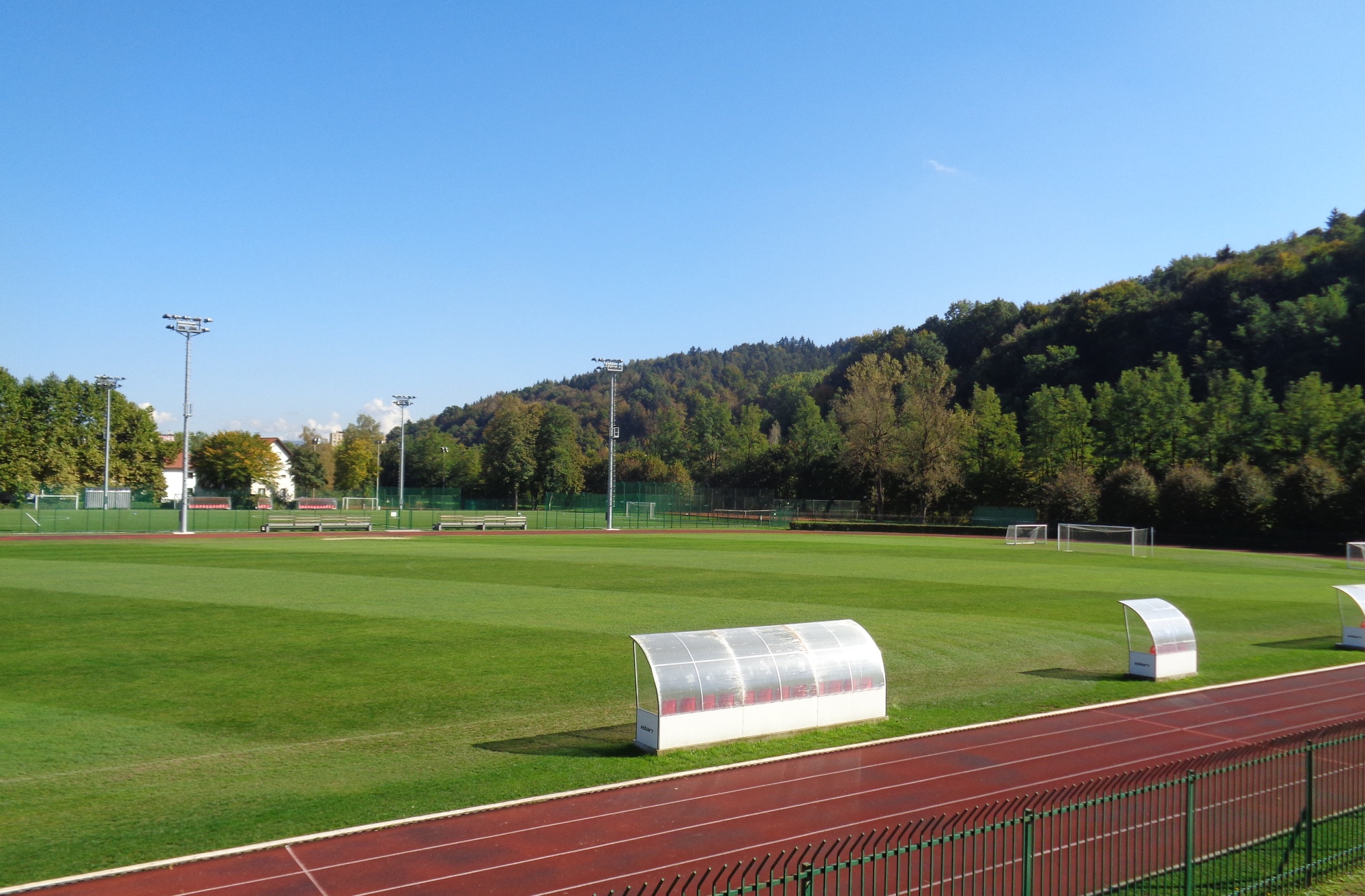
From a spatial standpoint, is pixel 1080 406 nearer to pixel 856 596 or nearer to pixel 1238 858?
pixel 856 596

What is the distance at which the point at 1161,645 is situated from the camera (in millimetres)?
17469

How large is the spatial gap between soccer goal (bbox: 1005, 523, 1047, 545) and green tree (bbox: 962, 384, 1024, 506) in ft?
75.6

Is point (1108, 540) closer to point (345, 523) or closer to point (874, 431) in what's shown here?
point (874, 431)

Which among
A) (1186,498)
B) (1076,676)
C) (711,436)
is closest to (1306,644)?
(1076,676)

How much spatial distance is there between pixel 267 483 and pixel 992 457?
291 feet

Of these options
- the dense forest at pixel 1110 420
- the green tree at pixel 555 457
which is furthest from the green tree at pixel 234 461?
the green tree at pixel 555 457

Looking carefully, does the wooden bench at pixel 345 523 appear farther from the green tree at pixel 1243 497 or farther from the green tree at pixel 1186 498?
the green tree at pixel 1243 497

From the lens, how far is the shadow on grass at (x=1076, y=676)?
57.9 feet

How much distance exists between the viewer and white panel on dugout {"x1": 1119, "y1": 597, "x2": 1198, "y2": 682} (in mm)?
17500

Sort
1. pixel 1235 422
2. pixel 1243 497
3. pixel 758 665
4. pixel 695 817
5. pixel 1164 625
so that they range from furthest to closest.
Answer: pixel 1235 422 → pixel 1243 497 → pixel 1164 625 → pixel 758 665 → pixel 695 817

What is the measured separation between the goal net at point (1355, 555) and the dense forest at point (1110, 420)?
1036 cm

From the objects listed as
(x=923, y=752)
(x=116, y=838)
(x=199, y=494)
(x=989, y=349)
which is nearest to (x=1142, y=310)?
(x=989, y=349)

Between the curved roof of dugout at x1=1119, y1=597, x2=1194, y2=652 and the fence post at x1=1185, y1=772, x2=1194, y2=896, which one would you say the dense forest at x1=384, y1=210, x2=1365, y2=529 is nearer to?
the curved roof of dugout at x1=1119, y1=597, x2=1194, y2=652

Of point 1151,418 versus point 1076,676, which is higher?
point 1151,418
